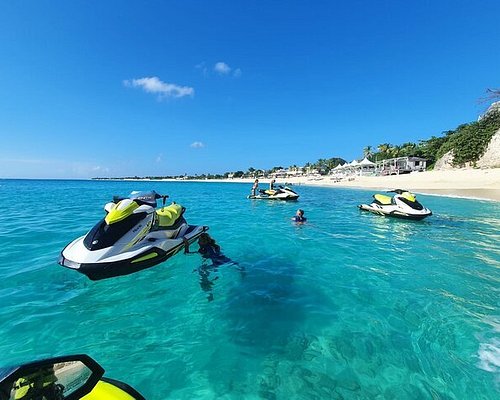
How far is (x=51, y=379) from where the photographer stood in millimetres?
1577

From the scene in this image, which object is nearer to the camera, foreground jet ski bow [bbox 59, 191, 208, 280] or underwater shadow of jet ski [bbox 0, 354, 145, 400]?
underwater shadow of jet ski [bbox 0, 354, 145, 400]

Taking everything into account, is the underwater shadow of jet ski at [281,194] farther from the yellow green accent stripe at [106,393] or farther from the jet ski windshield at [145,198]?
the yellow green accent stripe at [106,393]

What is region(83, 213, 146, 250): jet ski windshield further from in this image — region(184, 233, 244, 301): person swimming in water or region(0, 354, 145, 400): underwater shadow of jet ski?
region(0, 354, 145, 400): underwater shadow of jet ski

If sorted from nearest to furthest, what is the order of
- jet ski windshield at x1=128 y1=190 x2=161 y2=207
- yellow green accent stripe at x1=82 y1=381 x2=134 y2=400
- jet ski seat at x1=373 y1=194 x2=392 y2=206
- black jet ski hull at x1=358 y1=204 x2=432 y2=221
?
yellow green accent stripe at x1=82 y1=381 x2=134 y2=400, jet ski windshield at x1=128 y1=190 x2=161 y2=207, black jet ski hull at x1=358 y1=204 x2=432 y2=221, jet ski seat at x1=373 y1=194 x2=392 y2=206

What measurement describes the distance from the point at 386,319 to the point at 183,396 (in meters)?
3.47

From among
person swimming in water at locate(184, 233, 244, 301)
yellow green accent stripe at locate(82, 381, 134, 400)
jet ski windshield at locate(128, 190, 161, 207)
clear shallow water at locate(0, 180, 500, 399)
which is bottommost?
clear shallow water at locate(0, 180, 500, 399)

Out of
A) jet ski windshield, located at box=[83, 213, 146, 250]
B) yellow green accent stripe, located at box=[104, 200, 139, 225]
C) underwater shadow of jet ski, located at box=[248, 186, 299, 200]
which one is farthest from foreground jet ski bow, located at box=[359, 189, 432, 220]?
jet ski windshield, located at box=[83, 213, 146, 250]

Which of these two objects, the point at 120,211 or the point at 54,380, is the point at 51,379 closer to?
the point at 54,380

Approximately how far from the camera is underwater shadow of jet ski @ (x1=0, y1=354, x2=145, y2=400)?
4.64ft

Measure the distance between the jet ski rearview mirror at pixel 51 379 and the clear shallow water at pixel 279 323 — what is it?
1799 mm

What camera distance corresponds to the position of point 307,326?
448 centimetres

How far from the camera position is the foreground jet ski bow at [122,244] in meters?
5.06

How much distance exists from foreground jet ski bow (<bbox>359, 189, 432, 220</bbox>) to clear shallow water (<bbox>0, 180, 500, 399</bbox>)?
4657 millimetres

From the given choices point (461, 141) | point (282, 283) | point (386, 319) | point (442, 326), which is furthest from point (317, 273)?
point (461, 141)
